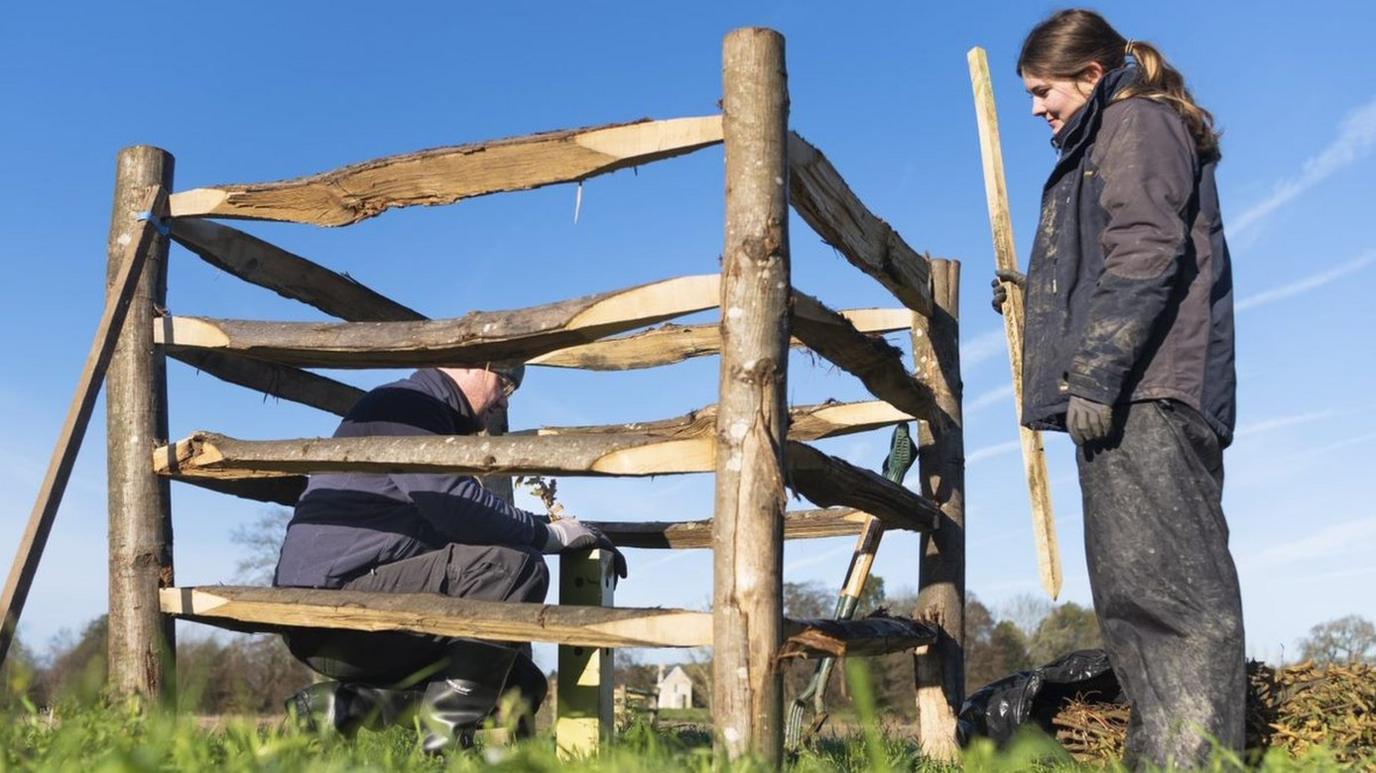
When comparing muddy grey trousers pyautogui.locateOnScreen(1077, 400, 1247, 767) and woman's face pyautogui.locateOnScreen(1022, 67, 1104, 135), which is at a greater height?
woman's face pyautogui.locateOnScreen(1022, 67, 1104, 135)

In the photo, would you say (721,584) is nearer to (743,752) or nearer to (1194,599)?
(743,752)

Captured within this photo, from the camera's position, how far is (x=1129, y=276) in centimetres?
344

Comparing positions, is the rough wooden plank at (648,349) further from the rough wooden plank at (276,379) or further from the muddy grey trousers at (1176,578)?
the muddy grey trousers at (1176,578)

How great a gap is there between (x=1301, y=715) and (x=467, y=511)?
113 inches

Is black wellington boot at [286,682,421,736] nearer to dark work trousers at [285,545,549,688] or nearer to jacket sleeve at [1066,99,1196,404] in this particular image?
dark work trousers at [285,545,549,688]

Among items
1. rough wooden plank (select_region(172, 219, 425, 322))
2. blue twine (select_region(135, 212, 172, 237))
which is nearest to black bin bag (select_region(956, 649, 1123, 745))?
rough wooden plank (select_region(172, 219, 425, 322))

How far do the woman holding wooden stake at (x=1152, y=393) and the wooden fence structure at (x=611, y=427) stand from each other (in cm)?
76

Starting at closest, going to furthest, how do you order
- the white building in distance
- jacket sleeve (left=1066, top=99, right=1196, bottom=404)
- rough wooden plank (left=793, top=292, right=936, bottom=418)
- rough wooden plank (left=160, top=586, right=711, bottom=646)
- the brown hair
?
jacket sleeve (left=1066, top=99, right=1196, bottom=404), rough wooden plank (left=160, top=586, right=711, bottom=646), the brown hair, rough wooden plank (left=793, top=292, right=936, bottom=418), the white building in distance

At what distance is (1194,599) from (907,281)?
6.24ft

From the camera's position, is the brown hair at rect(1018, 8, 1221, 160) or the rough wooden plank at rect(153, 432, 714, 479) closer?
the rough wooden plank at rect(153, 432, 714, 479)

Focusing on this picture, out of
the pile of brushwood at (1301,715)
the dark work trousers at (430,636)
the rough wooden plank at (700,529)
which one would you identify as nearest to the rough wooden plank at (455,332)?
the dark work trousers at (430,636)

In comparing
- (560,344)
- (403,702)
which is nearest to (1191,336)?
(560,344)

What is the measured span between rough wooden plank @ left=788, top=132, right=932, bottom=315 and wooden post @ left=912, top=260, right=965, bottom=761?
16 cm

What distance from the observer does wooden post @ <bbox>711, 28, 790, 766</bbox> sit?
330 centimetres
